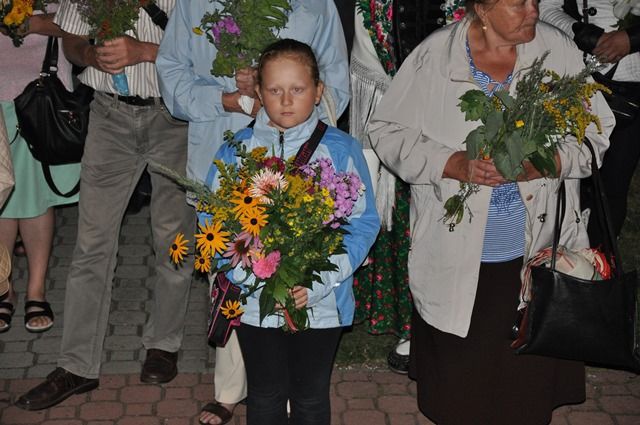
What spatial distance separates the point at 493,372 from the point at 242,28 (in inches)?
77.6

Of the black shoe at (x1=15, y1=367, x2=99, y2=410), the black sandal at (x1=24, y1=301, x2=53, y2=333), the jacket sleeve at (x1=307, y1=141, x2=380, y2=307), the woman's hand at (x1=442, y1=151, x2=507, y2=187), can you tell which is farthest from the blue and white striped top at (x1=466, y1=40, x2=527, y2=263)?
the black sandal at (x1=24, y1=301, x2=53, y2=333)

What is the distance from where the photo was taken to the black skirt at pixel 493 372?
5.06 metres

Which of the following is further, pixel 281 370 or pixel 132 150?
pixel 132 150

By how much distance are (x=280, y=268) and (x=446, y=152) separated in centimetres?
101

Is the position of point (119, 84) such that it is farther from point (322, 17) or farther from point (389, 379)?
point (389, 379)

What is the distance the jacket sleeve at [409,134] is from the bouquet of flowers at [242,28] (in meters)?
0.62

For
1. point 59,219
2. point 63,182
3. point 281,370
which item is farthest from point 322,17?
point 59,219

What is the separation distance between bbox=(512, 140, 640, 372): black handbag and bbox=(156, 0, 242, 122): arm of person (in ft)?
5.64

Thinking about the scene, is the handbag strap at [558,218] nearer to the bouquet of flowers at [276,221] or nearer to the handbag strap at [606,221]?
the handbag strap at [606,221]

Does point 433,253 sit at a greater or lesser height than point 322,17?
lesser

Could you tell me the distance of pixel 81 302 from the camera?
607 cm

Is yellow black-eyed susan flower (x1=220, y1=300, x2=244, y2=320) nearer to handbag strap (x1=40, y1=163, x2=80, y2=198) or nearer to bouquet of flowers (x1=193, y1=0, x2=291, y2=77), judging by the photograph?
bouquet of flowers (x1=193, y1=0, x2=291, y2=77)

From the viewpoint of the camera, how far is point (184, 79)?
5445mm

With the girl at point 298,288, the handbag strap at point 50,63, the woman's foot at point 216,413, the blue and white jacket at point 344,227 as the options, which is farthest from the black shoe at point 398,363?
the handbag strap at point 50,63
